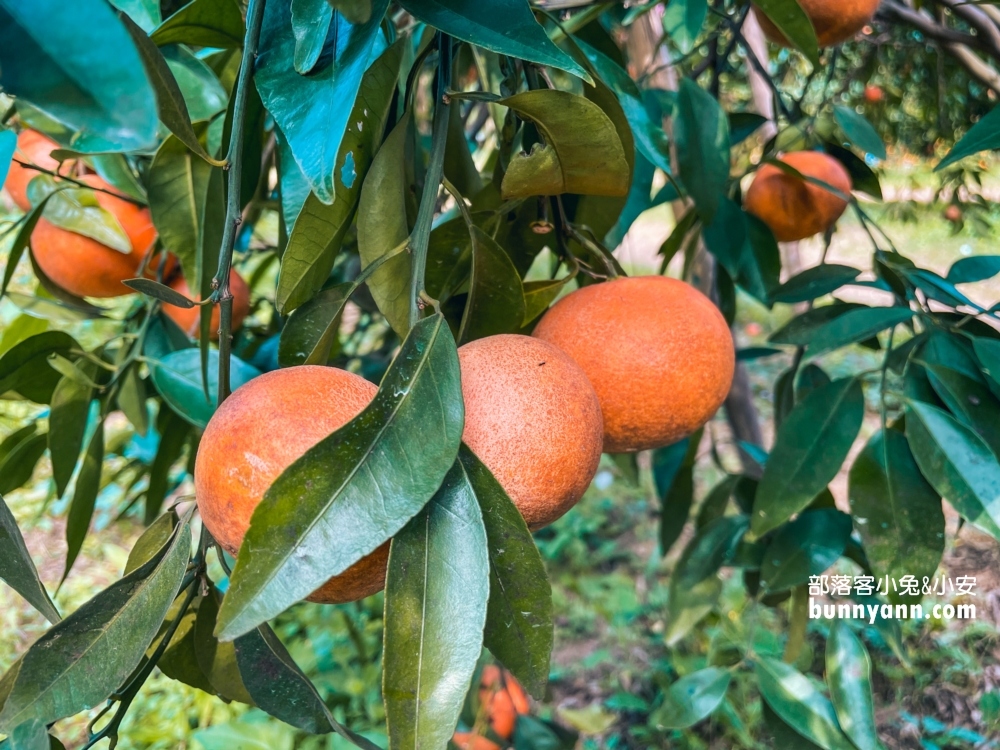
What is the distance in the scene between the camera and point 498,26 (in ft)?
1.32

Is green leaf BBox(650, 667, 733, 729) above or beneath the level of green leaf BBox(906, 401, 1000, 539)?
beneath

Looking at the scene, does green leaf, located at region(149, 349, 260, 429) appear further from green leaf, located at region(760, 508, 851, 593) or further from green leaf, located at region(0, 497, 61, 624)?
green leaf, located at region(760, 508, 851, 593)

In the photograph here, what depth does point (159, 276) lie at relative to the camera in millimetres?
823

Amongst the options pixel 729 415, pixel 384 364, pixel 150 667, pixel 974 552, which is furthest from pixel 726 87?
pixel 150 667

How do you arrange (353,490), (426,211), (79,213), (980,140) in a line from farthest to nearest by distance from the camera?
(79,213), (980,140), (426,211), (353,490)

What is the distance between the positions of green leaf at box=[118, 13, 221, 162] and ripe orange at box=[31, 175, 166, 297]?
0.42 meters

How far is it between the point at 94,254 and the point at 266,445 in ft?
1.67

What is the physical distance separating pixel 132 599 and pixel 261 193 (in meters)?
0.51

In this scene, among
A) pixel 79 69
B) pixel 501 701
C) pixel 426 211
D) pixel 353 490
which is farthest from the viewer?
pixel 501 701

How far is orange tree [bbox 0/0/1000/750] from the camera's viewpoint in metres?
0.34

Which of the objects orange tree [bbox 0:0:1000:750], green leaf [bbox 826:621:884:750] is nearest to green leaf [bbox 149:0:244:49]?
orange tree [bbox 0:0:1000:750]

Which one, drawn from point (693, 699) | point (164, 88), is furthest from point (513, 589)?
point (693, 699)

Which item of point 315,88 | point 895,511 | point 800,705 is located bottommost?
point 800,705

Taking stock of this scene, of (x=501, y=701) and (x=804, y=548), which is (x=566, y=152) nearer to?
(x=804, y=548)
